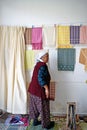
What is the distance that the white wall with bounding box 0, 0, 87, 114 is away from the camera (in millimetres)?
3428

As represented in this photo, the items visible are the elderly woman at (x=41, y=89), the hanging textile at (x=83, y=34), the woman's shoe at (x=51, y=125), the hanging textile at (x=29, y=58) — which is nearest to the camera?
the elderly woman at (x=41, y=89)

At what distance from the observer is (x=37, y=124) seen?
3.14 m

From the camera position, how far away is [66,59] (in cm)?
347

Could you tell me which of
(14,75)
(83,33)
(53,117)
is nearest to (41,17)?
(83,33)

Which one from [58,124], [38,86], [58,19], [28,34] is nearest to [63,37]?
[58,19]

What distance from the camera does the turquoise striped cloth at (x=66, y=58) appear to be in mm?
3463

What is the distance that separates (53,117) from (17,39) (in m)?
1.60

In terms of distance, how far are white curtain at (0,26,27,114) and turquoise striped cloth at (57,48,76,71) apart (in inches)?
27.1

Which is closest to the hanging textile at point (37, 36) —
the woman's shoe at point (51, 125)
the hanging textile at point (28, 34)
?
the hanging textile at point (28, 34)

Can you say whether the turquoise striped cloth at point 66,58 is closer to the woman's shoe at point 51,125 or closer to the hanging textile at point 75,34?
the hanging textile at point 75,34

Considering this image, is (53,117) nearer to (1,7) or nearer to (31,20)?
(31,20)

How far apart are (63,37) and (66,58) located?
391mm

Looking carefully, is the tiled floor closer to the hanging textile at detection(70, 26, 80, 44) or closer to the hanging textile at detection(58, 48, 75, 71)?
the hanging textile at detection(58, 48, 75, 71)

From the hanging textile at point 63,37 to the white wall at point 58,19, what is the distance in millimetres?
126
